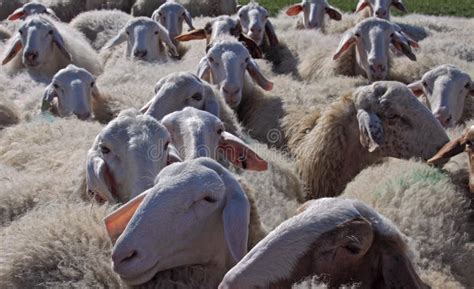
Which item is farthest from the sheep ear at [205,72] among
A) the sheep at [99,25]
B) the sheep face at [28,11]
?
the sheep face at [28,11]

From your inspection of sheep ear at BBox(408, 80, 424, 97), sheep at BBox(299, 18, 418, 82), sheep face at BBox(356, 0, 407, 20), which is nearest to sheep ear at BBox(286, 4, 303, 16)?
sheep face at BBox(356, 0, 407, 20)

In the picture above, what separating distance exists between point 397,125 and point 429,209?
2.81ft

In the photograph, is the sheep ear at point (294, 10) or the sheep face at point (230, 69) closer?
the sheep face at point (230, 69)

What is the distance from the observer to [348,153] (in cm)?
483

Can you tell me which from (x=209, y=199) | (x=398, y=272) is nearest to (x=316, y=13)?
(x=209, y=199)

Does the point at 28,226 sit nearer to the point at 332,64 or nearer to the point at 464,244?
the point at 464,244

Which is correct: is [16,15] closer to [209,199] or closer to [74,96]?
[74,96]

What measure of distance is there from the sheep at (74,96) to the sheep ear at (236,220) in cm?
264

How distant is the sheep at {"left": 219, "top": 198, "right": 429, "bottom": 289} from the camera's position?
2.39 meters

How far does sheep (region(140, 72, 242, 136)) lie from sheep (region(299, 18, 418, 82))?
69.4 inches

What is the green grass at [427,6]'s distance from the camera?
14.8 metres

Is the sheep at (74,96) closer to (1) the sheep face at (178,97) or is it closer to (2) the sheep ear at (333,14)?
(1) the sheep face at (178,97)

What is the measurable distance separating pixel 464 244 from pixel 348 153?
1.30 meters

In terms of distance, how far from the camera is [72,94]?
18.3 ft
